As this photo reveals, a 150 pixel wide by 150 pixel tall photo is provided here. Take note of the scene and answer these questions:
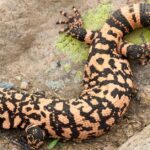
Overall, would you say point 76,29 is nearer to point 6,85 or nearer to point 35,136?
point 6,85

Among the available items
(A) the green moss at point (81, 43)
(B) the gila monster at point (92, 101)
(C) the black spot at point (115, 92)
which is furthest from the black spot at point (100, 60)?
(C) the black spot at point (115, 92)

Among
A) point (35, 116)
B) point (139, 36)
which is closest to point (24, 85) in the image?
point (35, 116)

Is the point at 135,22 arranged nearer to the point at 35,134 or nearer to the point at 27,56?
the point at 27,56

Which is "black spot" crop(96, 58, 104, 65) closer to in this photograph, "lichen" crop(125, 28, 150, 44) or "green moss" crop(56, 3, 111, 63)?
"green moss" crop(56, 3, 111, 63)

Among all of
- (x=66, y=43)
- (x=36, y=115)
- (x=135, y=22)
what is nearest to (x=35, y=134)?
(x=36, y=115)

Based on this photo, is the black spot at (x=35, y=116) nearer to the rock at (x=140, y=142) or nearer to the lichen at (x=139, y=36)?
the rock at (x=140, y=142)

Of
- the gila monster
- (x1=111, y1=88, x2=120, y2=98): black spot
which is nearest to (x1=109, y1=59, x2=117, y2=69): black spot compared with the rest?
Answer: the gila monster
